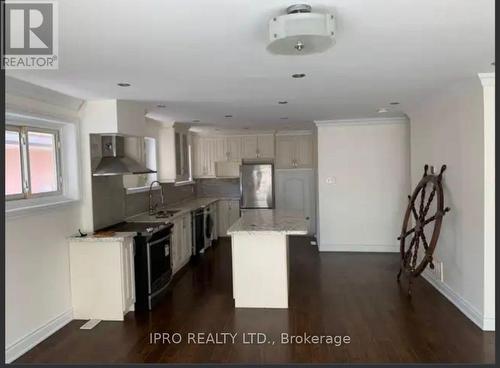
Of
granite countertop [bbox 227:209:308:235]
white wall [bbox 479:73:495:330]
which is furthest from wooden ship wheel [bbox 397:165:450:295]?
granite countertop [bbox 227:209:308:235]

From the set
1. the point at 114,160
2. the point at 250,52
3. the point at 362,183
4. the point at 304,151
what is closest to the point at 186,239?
the point at 114,160

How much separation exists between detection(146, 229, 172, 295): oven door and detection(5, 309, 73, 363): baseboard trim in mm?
832

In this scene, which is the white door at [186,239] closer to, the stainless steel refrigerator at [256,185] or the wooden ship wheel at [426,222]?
the stainless steel refrigerator at [256,185]

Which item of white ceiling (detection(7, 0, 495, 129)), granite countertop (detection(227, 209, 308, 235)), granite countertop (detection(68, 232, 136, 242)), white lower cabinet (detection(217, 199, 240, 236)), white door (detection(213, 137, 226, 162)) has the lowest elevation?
white lower cabinet (detection(217, 199, 240, 236))

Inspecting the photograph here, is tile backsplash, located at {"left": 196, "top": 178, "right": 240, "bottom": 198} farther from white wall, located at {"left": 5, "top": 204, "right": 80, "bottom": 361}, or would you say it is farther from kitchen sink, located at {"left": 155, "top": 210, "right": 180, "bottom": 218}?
white wall, located at {"left": 5, "top": 204, "right": 80, "bottom": 361}

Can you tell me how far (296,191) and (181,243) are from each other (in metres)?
3.16

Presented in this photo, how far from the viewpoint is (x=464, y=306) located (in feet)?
12.0

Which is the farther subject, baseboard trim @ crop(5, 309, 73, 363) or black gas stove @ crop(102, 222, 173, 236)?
black gas stove @ crop(102, 222, 173, 236)

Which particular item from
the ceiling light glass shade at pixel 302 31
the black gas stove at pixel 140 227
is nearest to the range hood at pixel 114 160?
the black gas stove at pixel 140 227

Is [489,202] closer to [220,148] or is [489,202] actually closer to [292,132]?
[292,132]

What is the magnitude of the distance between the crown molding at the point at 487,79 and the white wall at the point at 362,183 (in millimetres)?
2893

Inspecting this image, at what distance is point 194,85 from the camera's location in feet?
10.9

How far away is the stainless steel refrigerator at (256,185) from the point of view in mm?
7723

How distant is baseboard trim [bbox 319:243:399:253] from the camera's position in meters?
6.24
